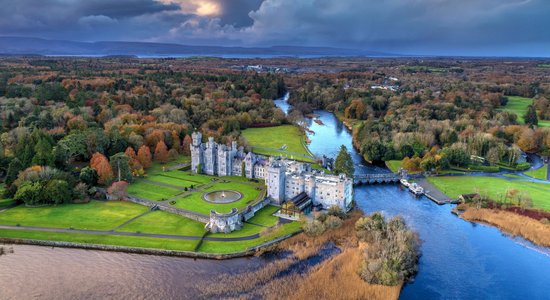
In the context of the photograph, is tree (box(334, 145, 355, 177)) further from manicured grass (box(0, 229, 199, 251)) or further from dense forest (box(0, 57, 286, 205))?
dense forest (box(0, 57, 286, 205))

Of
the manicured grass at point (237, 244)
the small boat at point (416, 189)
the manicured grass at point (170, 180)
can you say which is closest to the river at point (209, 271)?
the manicured grass at point (237, 244)

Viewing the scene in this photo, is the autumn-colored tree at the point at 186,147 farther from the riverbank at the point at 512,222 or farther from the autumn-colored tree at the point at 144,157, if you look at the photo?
the riverbank at the point at 512,222

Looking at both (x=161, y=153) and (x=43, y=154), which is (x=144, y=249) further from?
(x=161, y=153)

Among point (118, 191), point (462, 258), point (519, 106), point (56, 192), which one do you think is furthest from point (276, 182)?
point (519, 106)

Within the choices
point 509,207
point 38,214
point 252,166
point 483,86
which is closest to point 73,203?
point 38,214

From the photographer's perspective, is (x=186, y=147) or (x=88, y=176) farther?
(x=186, y=147)

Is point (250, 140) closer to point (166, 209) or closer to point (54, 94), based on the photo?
point (166, 209)

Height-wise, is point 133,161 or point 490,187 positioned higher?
point 133,161
